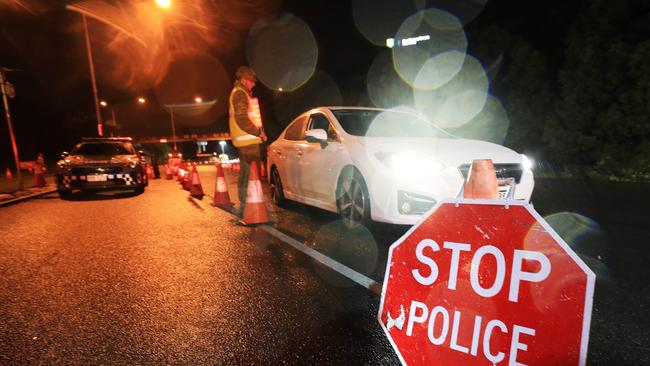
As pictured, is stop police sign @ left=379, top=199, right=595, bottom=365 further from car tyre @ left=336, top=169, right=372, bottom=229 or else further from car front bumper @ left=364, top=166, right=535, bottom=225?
car tyre @ left=336, top=169, right=372, bottom=229

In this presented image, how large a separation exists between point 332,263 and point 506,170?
2.09 m

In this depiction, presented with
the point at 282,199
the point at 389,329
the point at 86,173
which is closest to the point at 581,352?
the point at 389,329

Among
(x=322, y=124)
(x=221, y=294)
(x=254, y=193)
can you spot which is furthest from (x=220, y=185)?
(x=221, y=294)

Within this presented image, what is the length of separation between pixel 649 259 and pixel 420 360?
308 cm

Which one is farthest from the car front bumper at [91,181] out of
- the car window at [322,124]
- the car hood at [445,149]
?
the car hood at [445,149]

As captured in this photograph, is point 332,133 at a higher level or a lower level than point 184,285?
higher

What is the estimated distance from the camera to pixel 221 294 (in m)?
2.94

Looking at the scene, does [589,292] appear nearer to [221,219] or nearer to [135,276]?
[135,276]

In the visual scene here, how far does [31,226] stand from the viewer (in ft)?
19.3

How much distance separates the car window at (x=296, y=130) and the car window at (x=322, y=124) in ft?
0.76

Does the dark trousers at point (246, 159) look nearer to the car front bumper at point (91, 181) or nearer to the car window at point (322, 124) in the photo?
the car window at point (322, 124)

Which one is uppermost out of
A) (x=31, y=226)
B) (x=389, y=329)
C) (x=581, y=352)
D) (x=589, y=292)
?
(x=589, y=292)

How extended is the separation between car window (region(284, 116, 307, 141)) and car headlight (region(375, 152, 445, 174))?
2.34 m

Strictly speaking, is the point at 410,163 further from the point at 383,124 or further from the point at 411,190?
the point at 383,124
